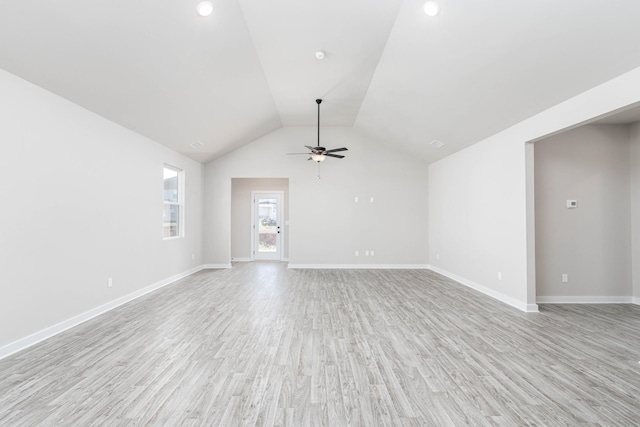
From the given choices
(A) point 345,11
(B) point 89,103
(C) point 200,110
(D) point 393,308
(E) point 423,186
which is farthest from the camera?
(E) point 423,186

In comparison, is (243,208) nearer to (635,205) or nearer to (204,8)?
(204,8)

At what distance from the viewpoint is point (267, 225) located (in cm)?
951

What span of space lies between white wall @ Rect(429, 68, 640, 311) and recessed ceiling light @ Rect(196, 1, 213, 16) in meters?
3.99

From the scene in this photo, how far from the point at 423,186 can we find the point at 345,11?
5340 millimetres

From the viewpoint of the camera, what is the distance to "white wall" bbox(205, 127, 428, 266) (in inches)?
311

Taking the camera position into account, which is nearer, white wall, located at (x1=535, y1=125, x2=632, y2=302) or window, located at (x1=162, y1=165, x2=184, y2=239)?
white wall, located at (x1=535, y1=125, x2=632, y2=302)

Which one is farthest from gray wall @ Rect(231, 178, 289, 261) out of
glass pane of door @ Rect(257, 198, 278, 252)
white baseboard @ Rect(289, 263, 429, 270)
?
white baseboard @ Rect(289, 263, 429, 270)

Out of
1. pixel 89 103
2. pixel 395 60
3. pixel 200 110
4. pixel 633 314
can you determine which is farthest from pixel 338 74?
pixel 633 314

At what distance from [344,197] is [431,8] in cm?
511

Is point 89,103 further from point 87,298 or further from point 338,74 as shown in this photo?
point 338,74

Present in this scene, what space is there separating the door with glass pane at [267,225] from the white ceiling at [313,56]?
12.4 feet

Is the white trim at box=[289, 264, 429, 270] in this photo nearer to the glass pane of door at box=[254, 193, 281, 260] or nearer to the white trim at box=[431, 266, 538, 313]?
the white trim at box=[431, 266, 538, 313]

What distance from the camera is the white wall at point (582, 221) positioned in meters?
4.71

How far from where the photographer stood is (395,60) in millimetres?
4293
